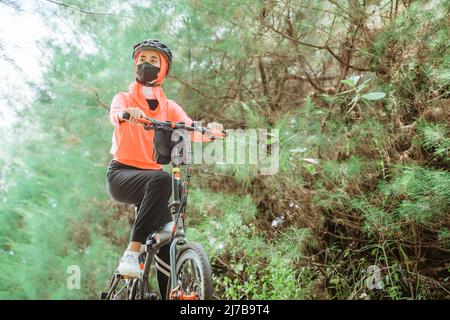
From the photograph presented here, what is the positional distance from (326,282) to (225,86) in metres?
1.31

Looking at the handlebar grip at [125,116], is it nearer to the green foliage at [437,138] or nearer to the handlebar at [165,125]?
the handlebar at [165,125]

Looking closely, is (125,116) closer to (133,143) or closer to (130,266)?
(133,143)

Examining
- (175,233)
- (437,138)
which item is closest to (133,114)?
(175,233)

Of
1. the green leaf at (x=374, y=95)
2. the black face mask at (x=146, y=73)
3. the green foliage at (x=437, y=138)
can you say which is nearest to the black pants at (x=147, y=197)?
the black face mask at (x=146, y=73)

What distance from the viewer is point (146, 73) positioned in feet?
6.70

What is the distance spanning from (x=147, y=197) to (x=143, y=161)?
22 centimetres

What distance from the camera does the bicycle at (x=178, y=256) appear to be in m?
1.64

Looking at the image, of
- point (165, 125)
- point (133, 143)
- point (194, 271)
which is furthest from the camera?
point (133, 143)

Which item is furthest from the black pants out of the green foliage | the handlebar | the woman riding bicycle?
the green foliage

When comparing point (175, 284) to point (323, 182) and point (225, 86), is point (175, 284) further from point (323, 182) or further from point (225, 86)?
point (225, 86)

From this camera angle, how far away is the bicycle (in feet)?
5.38

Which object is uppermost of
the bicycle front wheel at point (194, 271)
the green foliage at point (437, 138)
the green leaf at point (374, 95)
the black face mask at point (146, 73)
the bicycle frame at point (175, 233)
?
the black face mask at point (146, 73)

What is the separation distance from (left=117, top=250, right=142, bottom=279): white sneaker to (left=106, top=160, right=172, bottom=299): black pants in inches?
2.6

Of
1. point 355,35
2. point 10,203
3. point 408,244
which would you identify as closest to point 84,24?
point 355,35
